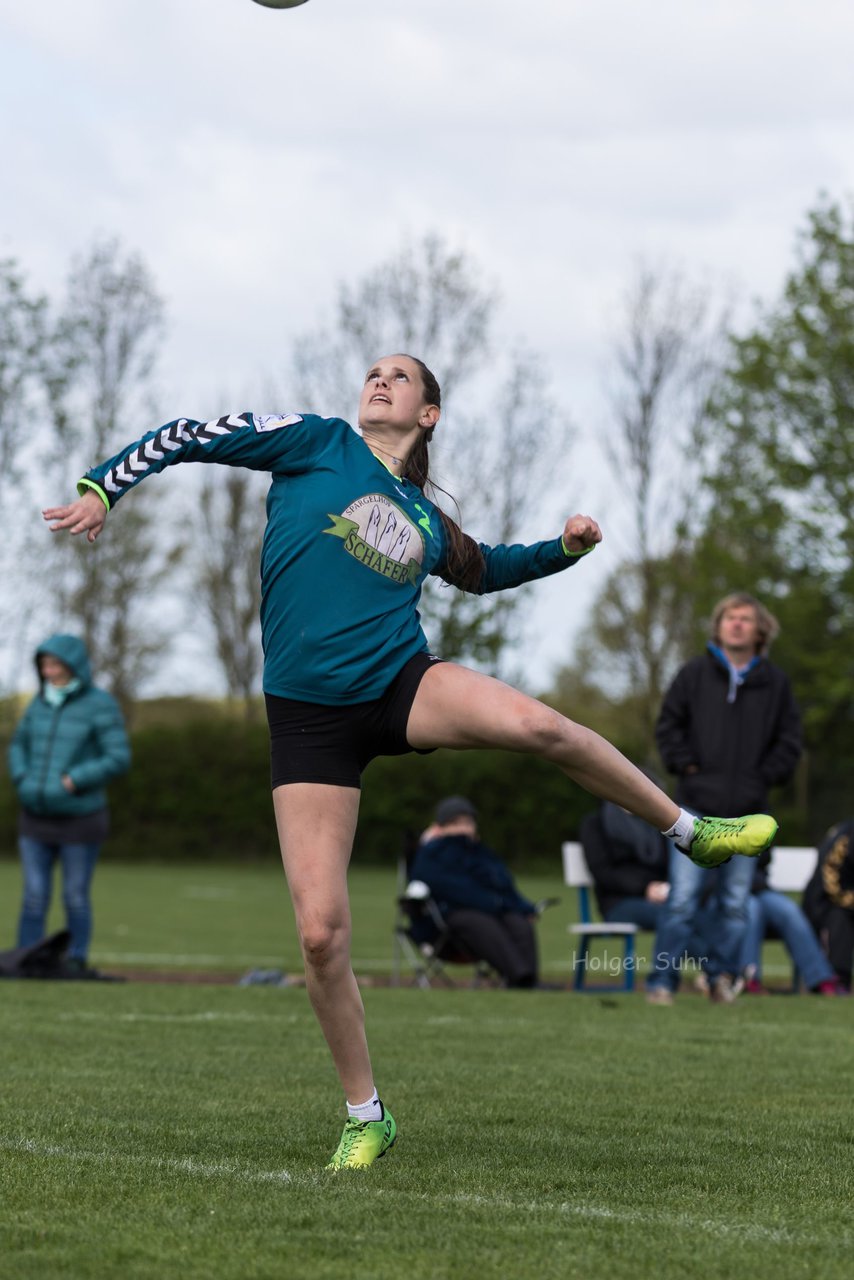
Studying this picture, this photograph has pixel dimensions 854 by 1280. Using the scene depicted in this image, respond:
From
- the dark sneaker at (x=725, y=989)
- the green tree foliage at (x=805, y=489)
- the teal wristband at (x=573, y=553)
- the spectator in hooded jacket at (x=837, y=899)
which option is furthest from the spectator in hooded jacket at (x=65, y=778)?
the green tree foliage at (x=805, y=489)

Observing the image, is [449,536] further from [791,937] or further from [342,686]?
[791,937]

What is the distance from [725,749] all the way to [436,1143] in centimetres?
609

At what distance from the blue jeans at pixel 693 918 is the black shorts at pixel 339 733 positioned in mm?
6260

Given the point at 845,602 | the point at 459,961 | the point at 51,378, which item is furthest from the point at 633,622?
the point at 459,961

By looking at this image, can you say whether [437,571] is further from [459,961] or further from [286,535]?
[459,961]

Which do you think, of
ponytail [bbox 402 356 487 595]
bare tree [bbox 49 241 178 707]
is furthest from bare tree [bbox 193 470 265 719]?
ponytail [bbox 402 356 487 595]

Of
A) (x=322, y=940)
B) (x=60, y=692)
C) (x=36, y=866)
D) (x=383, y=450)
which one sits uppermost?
(x=383, y=450)

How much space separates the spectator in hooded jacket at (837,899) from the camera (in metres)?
12.2

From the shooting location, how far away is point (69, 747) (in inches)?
476

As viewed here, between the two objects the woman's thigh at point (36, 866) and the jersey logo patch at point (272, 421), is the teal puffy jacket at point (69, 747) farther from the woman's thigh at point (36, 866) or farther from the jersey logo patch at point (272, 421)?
the jersey logo patch at point (272, 421)

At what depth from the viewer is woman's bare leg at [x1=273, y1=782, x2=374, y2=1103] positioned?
14.9 feet

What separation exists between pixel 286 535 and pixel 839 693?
34.7 m

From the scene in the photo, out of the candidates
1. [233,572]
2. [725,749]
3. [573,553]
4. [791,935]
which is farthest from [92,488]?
[233,572]

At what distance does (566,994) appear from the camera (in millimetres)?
11297
